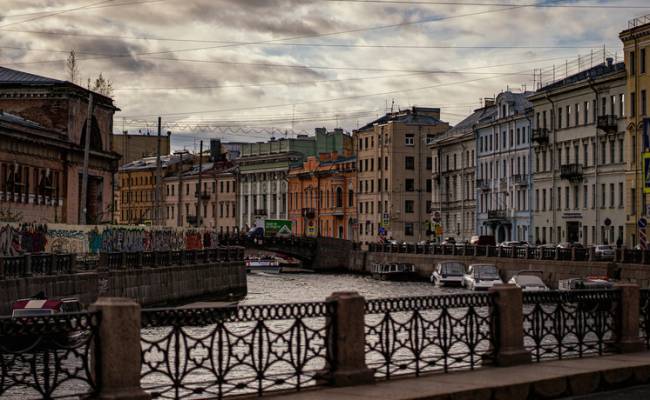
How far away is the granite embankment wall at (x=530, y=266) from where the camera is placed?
180 feet

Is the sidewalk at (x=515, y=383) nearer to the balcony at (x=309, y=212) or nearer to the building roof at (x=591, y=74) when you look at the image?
the building roof at (x=591, y=74)

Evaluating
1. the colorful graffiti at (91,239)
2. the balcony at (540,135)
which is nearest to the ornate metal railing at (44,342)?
the colorful graffiti at (91,239)

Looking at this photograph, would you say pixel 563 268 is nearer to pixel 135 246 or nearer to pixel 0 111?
pixel 135 246

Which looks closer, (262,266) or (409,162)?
(262,266)

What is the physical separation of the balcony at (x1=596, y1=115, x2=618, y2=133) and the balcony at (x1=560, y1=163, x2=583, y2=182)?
5.57 metres

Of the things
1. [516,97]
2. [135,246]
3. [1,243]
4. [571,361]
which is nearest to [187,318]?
[571,361]

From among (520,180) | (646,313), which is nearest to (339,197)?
(520,180)

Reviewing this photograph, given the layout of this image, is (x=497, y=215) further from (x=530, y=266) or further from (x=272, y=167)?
(x=272, y=167)

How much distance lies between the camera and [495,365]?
17.2 m

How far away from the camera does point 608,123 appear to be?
249ft

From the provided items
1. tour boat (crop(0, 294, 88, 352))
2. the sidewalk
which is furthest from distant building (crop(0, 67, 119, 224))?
tour boat (crop(0, 294, 88, 352))

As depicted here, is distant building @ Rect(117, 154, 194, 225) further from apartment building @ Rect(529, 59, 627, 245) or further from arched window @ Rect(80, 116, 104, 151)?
apartment building @ Rect(529, 59, 627, 245)

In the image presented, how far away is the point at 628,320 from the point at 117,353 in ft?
29.6

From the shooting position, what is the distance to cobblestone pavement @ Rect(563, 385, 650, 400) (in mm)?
16328
